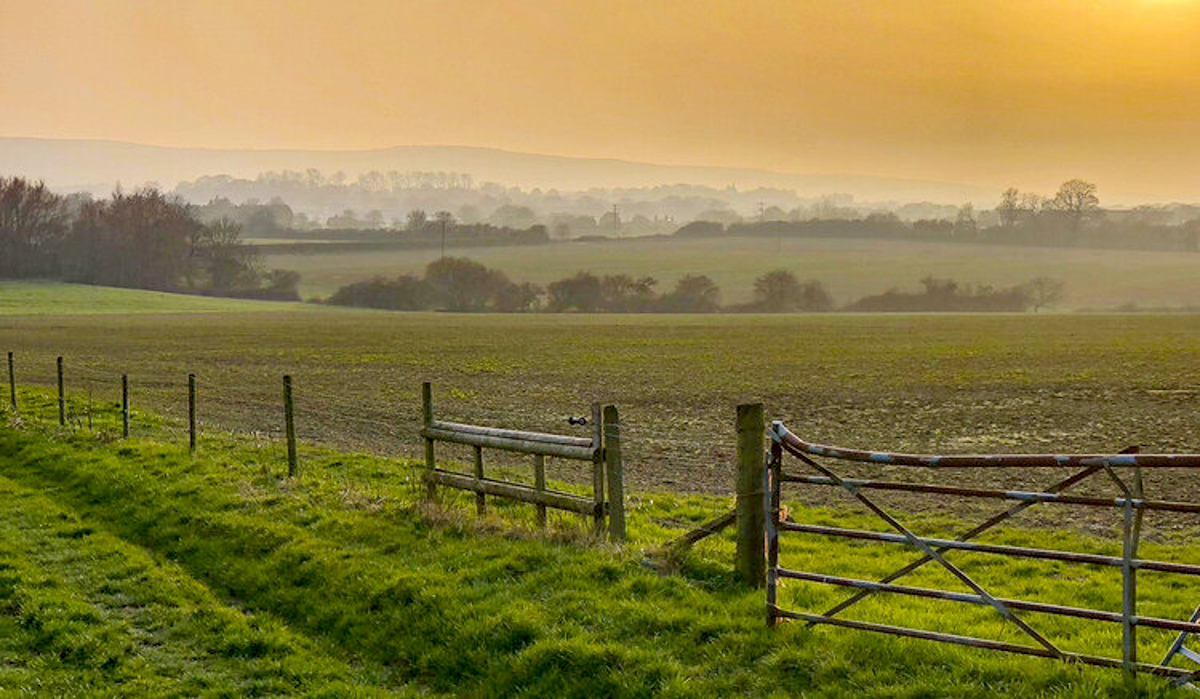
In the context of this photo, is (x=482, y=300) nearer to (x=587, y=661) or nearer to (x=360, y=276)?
(x=360, y=276)

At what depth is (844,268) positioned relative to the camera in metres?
184

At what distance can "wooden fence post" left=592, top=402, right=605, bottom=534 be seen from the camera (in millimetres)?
11516

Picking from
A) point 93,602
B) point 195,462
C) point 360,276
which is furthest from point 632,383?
point 360,276

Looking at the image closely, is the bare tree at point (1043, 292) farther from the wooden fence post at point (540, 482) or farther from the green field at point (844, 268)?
the wooden fence post at point (540, 482)

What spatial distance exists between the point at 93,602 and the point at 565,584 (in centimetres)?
471

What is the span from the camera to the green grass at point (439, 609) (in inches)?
319

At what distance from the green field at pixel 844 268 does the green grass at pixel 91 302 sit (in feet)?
86.3

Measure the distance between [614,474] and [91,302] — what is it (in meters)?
125

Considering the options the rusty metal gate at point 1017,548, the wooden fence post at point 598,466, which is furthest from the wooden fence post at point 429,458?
the rusty metal gate at point 1017,548

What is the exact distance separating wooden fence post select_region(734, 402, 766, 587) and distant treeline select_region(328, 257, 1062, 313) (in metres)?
138

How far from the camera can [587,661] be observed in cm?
845

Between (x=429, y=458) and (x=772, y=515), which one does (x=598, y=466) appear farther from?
(x=429, y=458)

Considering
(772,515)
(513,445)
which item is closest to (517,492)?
(513,445)

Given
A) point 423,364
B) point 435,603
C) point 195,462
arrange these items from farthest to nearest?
point 423,364, point 195,462, point 435,603
